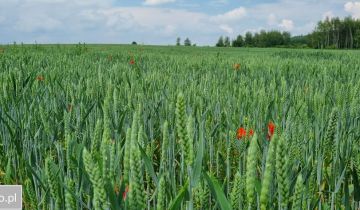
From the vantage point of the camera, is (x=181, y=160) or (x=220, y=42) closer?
(x=181, y=160)

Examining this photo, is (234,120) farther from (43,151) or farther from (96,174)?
(96,174)

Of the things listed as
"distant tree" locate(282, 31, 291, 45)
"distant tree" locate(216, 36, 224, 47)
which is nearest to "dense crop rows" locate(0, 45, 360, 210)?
"distant tree" locate(216, 36, 224, 47)

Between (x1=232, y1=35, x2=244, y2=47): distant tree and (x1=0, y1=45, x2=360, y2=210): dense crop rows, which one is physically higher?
(x1=232, y1=35, x2=244, y2=47): distant tree

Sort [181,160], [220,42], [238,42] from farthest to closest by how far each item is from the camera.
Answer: [220,42], [238,42], [181,160]

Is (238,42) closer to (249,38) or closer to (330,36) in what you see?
(249,38)

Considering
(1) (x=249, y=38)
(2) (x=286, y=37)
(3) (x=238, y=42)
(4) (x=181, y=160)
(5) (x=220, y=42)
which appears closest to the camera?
(4) (x=181, y=160)

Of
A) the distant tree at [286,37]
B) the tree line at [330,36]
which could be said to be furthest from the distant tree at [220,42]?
the distant tree at [286,37]

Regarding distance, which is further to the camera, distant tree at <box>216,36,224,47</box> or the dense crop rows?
distant tree at <box>216,36,224,47</box>

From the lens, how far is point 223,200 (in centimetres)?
69

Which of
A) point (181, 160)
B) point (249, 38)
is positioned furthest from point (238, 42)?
point (181, 160)

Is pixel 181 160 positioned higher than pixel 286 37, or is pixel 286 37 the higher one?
pixel 286 37

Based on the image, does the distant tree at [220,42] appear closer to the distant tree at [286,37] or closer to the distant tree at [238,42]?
the distant tree at [238,42]

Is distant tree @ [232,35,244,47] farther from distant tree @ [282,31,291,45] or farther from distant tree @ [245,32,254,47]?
distant tree @ [282,31,291,45]

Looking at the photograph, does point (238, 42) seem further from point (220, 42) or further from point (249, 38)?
point (249, 38)
